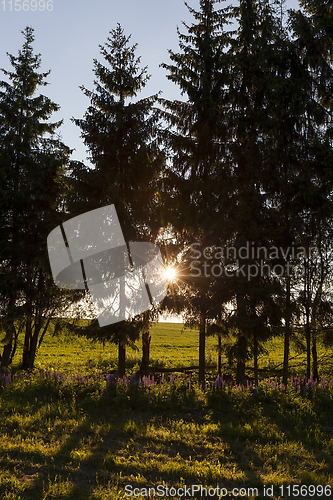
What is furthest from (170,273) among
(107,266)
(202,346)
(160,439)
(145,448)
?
(145,448)

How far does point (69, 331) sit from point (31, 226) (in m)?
5.40

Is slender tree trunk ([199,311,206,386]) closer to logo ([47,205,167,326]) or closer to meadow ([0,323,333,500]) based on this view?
logo ([47,205,167,326])

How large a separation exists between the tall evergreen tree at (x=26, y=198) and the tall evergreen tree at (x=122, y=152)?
5.91 feet

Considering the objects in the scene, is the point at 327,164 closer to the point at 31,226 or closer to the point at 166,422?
the point at 166,422

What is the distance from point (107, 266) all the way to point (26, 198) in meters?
5.34

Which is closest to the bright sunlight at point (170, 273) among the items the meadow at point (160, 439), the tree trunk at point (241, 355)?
the tree trunk at point (241, 355)

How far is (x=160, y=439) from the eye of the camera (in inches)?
262

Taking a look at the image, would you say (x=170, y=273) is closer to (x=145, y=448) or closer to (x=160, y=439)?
(x=160, y=439)

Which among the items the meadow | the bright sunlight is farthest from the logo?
the meadow

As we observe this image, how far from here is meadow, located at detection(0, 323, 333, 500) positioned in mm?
4859

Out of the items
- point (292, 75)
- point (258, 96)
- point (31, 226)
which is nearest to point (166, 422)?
point (31, 226)

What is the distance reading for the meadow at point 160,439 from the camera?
4.86 m

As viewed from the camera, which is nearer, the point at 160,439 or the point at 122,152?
the point at 160,439

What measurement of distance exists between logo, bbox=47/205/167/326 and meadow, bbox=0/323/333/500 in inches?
107
